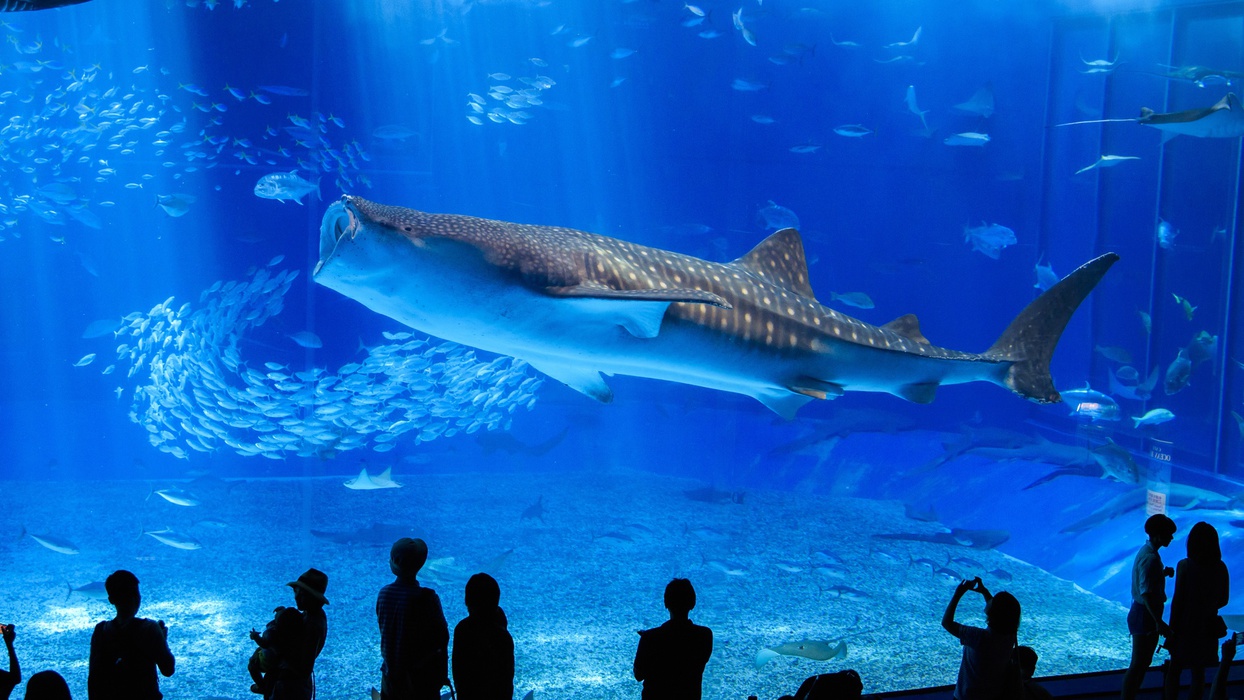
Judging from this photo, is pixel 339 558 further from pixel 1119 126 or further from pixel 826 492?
pixel 1119 126

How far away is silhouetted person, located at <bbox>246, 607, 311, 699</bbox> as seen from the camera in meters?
2.08

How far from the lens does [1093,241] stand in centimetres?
1501

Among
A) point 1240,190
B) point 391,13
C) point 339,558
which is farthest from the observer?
point 391,13

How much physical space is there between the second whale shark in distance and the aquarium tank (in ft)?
0.07

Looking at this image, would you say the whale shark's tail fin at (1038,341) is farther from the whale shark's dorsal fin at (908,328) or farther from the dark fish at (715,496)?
the dark fish at (715,496)

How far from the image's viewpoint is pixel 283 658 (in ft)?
6.88

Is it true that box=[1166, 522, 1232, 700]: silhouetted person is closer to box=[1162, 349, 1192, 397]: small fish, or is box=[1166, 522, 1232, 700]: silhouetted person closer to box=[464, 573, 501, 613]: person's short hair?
box=[464, 573, 501, 613]: person's short hair

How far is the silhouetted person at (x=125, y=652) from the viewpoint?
2080mm

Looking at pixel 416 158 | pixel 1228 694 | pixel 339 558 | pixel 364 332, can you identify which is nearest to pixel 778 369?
pixel 1228 694

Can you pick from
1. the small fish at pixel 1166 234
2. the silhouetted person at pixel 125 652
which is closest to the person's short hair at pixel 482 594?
the silhouetted person at pixel 125 652

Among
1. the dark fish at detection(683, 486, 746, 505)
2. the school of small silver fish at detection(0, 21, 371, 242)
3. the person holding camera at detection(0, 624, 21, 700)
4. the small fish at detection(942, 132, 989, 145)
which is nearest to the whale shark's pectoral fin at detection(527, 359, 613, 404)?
the person holding camera at detection(0, 624, 21, 700)

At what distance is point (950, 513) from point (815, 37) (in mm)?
11976

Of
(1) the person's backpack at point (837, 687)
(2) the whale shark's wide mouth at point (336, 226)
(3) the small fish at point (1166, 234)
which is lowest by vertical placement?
(1) the person's backpack at point (837, 687)

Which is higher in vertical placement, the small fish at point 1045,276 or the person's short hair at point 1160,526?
the small fish at point 1045,276
